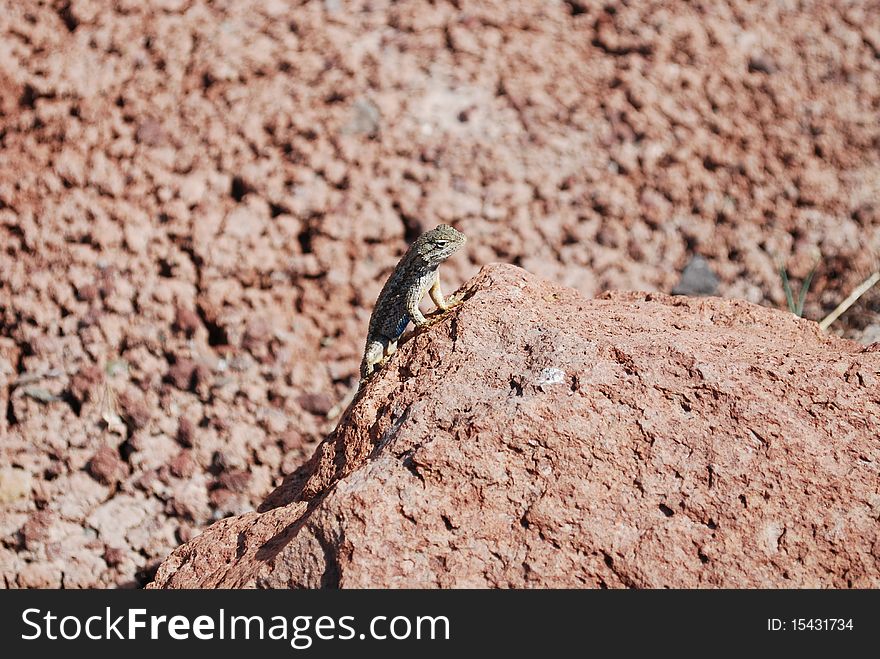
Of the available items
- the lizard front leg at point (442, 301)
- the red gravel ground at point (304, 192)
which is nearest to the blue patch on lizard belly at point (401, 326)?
the lizard front leg at point (442, 301)

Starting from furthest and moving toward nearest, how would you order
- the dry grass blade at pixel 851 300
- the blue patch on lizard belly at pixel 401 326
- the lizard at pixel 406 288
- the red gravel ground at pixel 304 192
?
1. the dry grass blade at pixel 851 300
2. the red gravel ground at pixel 304 192
3. the blue patch on lizard belly at pixel 401 326
4. the lizard at pixel 406 288

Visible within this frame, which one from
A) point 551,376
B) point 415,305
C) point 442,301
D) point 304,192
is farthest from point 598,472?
point 304,192

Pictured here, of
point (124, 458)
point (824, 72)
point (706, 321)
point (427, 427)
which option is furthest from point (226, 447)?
point (824, 72)

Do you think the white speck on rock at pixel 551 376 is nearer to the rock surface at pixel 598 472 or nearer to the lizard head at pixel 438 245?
the rock surface at pixel 598 472

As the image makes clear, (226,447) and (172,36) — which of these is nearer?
(226,447)

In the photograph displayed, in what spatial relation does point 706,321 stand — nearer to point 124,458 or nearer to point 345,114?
point 124,458

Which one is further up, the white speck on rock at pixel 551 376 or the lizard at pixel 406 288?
the white speck on rock at pixel 551 376

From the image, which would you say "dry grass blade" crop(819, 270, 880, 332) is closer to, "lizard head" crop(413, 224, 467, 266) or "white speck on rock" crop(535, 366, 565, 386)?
"lizard head" crop(413, 224, 467, 266)

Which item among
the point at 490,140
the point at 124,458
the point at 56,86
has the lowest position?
the point at 124,458
